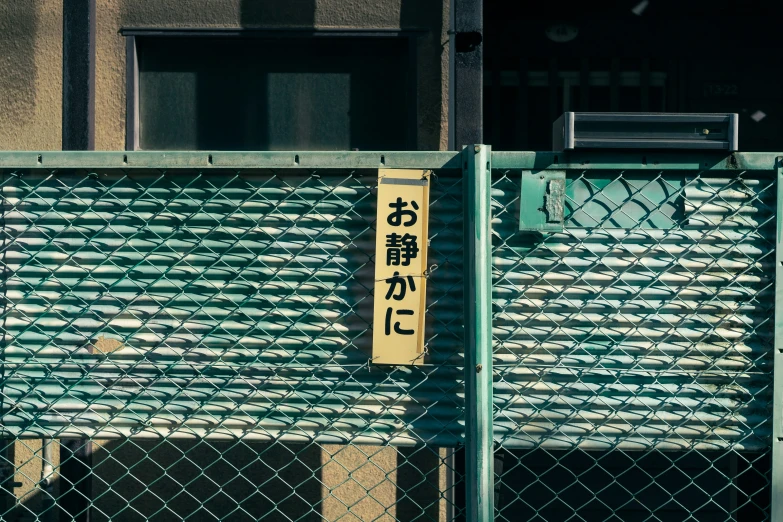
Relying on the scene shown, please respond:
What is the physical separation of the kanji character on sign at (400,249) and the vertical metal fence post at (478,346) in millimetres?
176

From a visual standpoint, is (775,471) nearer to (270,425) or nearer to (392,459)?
(270,425)

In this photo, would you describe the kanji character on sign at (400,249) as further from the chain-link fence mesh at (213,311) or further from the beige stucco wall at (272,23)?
the beige stucco wall at (272,23)

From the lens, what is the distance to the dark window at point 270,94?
440cm

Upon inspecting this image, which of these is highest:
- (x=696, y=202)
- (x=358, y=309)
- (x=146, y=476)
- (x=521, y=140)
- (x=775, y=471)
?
(x=521, y=140)

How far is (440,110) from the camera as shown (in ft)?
14.0

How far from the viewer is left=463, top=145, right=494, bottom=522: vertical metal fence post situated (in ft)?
7.91

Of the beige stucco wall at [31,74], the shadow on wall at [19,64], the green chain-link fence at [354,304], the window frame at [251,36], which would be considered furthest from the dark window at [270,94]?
the green chain-link fence at [354,304]

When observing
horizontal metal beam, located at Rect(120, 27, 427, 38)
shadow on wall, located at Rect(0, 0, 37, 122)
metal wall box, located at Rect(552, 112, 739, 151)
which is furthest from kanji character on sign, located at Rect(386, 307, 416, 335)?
shadow on wall, located at Rect(0, 0, 37, 122)

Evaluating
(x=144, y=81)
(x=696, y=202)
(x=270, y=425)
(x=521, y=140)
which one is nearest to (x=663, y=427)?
(x=696, y=202)

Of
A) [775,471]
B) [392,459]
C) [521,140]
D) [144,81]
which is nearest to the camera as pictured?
[775,471]

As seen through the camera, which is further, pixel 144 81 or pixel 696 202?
pixel 144 81

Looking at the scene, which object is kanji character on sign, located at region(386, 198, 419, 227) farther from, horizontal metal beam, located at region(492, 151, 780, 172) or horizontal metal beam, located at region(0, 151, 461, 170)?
horizontal metal beam, located at region(492, 151, 780, 172)

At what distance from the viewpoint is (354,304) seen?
2.61m

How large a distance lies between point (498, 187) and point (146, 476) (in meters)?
2.74
